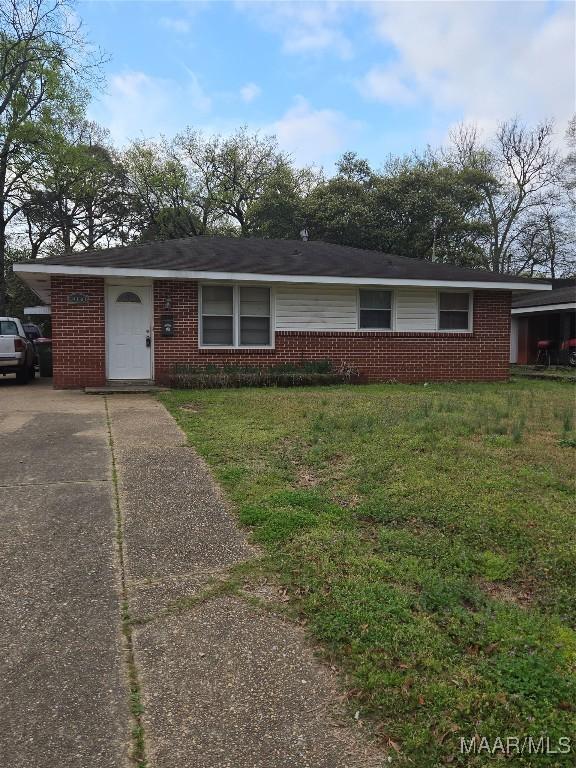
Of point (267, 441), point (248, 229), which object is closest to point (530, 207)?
point (248, 229)

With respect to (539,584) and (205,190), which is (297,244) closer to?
(539,584)

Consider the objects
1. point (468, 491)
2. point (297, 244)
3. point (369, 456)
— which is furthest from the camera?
point (297, 244)

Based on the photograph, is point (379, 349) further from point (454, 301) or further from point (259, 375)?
point (259, 375)

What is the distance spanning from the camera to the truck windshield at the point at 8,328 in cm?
1381

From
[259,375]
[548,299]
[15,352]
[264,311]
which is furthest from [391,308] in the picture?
[548,299]

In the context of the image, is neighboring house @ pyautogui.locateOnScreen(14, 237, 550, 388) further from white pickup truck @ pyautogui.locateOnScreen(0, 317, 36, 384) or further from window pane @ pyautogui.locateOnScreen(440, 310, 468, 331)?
white pickup truck @ pyautogui.locateOnScreen(0, 317, 36, 384)

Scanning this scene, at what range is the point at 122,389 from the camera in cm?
1144

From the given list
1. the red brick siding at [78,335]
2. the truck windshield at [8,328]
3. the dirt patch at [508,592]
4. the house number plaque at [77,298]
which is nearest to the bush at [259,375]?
the red brick siding at [78,335]

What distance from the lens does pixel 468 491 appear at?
14.9ft

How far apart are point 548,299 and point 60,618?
22.1m

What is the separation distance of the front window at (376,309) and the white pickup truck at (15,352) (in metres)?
8.38

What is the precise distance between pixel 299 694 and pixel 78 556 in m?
1.83

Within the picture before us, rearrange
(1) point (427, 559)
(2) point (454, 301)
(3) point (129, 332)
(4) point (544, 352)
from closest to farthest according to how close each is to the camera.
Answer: (1) point (427, 559) → (3) point (129, 332) → (2) point (454, 301) → (4) point (544, 352)

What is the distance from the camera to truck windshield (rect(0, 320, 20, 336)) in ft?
45.3
